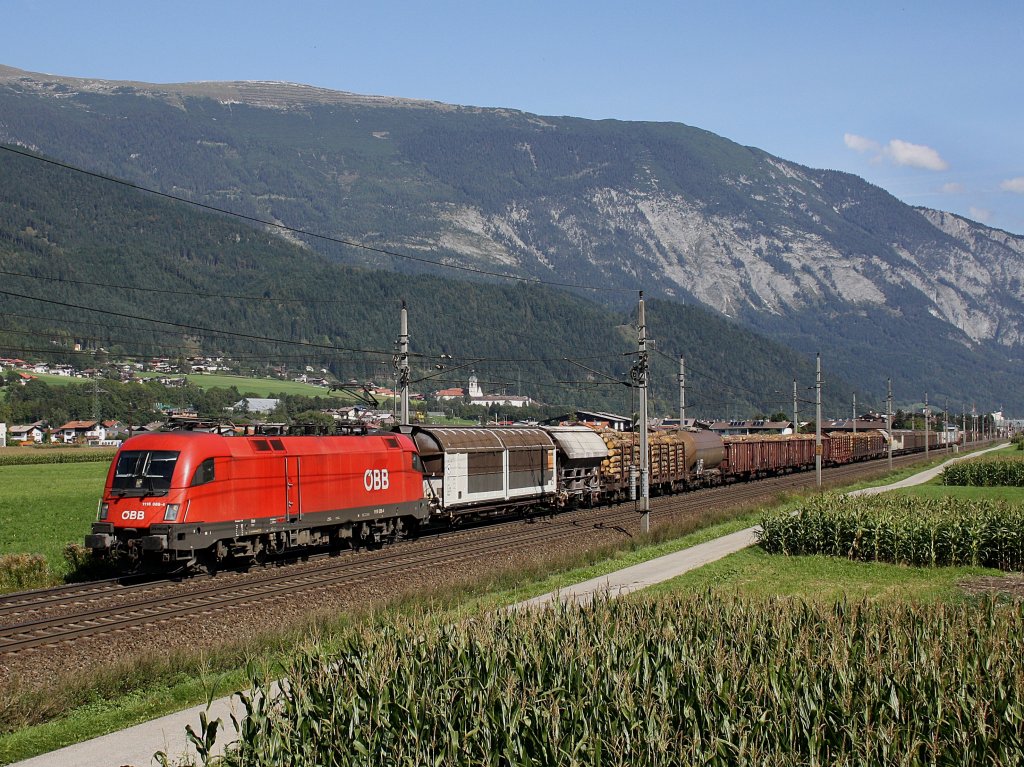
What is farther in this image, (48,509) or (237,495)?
(48,509)

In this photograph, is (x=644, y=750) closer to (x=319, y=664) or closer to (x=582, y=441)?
(x=319, y=664)

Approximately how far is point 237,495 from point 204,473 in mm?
1554

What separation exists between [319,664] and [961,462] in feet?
261

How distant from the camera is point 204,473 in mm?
29078

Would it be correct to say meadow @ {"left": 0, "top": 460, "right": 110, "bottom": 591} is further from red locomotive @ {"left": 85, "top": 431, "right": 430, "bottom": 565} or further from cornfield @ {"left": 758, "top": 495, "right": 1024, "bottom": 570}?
cornfield @ {"left": 758, "top": 495, "right": 1024, "bottom": 570}

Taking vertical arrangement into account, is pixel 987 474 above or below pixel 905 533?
below

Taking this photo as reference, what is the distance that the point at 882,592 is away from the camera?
27391 millimetres

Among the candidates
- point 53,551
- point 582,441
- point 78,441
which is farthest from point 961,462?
point 78,441

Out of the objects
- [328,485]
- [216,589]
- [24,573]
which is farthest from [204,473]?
[24,573]

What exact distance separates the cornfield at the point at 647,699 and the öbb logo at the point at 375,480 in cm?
2283

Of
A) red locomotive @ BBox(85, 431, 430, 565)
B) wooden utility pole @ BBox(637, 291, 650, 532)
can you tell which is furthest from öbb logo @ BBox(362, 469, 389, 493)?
wooden utility pole @ BBox(637, 291, 650, 532)

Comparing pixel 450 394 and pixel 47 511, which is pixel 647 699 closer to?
pixel 47 511

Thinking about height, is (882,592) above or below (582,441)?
below

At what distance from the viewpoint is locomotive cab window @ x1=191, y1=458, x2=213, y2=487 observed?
28750mm
